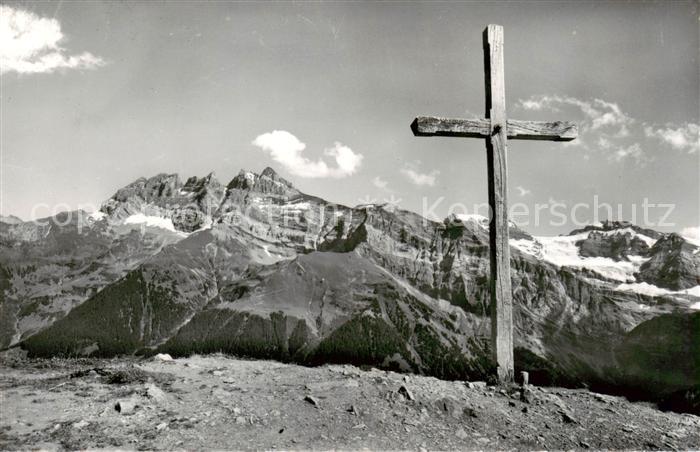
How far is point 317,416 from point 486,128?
26.3 feet

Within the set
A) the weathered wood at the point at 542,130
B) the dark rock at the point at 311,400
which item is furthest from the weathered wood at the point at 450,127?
the dark rock at the point at 311,400

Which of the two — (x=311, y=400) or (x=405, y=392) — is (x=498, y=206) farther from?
(x=311, y=400)

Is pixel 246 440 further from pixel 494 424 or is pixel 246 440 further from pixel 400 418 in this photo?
pixel 494 424

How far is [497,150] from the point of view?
12266mm

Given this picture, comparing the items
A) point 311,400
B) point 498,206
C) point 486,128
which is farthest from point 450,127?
point 311,400

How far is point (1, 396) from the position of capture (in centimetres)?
1221

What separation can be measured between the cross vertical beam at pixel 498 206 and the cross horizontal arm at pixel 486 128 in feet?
1.07

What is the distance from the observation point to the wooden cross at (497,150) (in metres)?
11.7

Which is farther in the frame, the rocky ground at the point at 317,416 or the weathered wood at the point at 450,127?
the weathered wood at the point at 450,127

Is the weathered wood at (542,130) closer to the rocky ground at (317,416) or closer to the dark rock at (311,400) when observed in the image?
the rocky ground at (317,416)

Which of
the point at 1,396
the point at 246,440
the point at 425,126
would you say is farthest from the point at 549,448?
the point at 1,396

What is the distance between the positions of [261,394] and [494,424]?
5.78 metres

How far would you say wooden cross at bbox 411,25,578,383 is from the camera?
38.4 ft

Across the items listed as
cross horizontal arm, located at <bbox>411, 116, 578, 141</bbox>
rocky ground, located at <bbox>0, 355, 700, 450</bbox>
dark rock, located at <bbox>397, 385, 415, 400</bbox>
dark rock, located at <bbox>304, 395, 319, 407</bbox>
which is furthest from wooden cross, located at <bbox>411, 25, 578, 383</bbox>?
dark rock, located at <bbox>304, 395, 319, 407</bbox>
